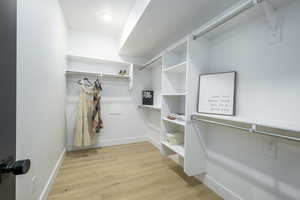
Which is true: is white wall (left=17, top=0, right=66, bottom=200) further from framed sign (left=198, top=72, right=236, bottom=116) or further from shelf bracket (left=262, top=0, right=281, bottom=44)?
shelf bracket (left=262, top=0, right=281, bottom=44)

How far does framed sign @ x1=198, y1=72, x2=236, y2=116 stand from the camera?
133 centimetres

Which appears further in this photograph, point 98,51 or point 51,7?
point 98,51

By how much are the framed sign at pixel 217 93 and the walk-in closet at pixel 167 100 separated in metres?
0.01

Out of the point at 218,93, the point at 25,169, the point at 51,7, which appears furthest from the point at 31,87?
the point at 218,93

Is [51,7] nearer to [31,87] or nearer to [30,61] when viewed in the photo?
[30,61]

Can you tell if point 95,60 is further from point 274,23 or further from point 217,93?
point 274,23

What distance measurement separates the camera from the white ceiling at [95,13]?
5.99 feet

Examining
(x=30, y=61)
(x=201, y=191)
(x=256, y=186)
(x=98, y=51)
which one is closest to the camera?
(x=30, y=61)

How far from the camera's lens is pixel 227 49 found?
1.46 metres

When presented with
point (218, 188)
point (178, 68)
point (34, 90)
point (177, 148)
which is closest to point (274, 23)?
point (178, 68)

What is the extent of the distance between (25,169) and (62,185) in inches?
62.9

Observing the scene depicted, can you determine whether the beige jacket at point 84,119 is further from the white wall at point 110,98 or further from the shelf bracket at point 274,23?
the shelf bracket at point 274,23

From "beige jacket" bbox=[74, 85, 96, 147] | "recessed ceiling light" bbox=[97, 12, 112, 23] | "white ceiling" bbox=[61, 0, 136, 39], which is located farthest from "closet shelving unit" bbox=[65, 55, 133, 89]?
"recessed ceiling light" bbox=[97, 12, 112, 23]

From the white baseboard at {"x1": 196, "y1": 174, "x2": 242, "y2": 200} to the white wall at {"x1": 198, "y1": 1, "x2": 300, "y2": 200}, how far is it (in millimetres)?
37
